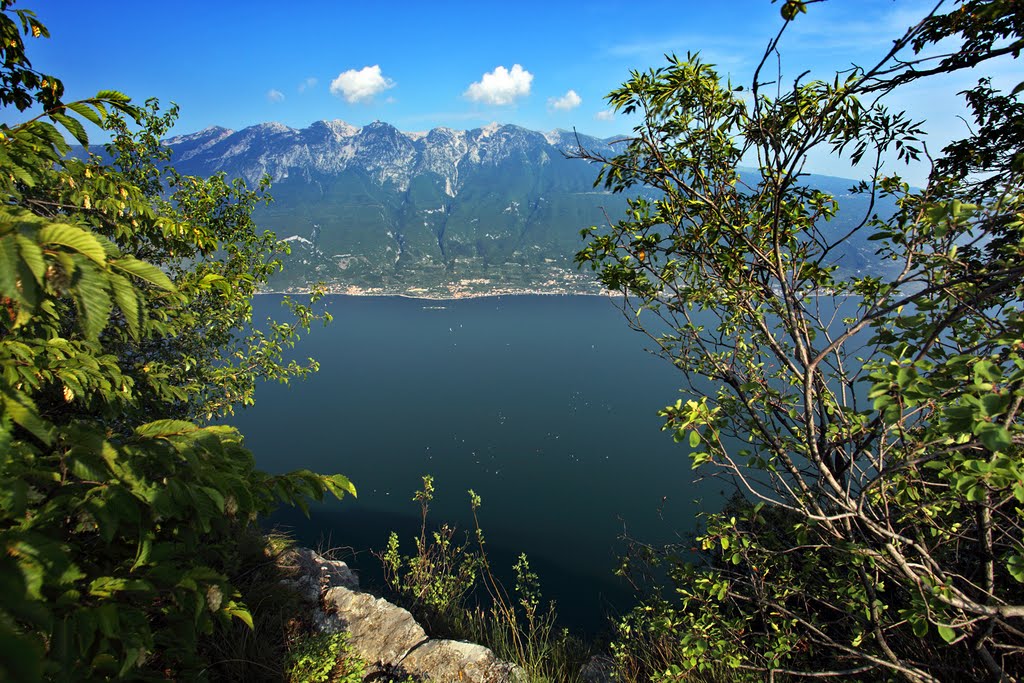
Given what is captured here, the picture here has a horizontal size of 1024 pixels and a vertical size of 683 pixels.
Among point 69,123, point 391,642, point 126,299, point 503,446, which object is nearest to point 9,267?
point 126,299

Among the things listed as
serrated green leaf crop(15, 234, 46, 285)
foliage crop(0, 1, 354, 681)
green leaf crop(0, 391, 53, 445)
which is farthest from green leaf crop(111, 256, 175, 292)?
green leaf crop(0, 391, 53, 445)

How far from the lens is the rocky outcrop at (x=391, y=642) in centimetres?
552

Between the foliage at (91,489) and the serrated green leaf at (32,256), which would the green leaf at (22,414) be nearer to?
the foliage at (91,489)

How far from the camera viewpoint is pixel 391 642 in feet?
20.4

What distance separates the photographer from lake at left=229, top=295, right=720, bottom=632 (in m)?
40.8

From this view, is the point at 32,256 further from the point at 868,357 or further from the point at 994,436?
the point at 868,357

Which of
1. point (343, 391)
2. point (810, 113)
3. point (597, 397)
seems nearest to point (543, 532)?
point (597, 397)

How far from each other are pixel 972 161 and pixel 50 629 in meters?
7.42

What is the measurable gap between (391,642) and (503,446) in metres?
54.8

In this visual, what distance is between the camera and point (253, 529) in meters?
7.93

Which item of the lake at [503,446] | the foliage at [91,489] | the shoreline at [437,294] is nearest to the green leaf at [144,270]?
the foliage at [91,489]

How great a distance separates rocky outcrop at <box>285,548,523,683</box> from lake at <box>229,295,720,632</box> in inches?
260

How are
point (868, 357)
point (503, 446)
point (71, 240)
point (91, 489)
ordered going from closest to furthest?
point (71, 240) < point (91, 489) < point (868, 357) < point (503, 446)

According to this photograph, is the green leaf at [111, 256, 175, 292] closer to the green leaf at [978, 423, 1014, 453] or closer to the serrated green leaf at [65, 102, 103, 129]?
the serrated green leaf at [65, 102, 103, 129]
